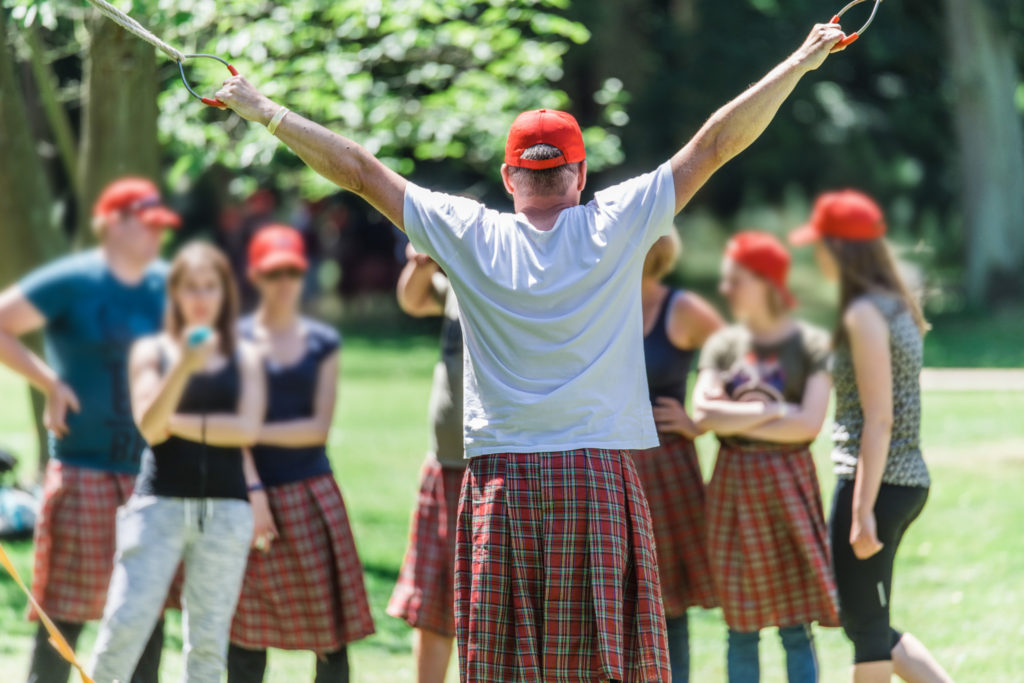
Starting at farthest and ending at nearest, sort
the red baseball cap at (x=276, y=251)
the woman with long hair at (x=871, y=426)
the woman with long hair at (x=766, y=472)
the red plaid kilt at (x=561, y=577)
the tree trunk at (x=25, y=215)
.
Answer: the tree trunk at (x=25, y=215), the red baseball cap at (x=276, y=251), the woman with long hair at (x=766, y=472), the woman with long hair at (x=871, y=426), the red plaid kilt at (x=561, y=577)

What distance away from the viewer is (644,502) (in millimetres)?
3340

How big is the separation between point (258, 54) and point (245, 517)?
300cm

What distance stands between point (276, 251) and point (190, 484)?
3.19ft

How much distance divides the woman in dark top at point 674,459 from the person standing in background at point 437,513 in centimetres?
67

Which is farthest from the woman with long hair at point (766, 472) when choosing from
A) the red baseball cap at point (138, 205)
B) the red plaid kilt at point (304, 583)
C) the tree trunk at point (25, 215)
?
the tree trunk at point (25, 215)

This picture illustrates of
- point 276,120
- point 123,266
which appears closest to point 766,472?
point 276,120

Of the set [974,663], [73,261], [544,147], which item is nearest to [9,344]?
[73,261]

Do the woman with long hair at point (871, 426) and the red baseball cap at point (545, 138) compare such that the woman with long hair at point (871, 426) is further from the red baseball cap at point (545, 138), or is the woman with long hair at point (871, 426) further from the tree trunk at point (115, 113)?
the tree trunk at point (115, 113)

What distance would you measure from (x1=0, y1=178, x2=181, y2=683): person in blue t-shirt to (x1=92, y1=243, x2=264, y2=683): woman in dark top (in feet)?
1.33

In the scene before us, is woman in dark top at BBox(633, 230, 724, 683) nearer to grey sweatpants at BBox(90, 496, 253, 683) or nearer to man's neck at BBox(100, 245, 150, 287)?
Result: grey sweatpants at BBox(90, 496, 253, 683)

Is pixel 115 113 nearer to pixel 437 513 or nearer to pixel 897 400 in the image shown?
pixel 437 513

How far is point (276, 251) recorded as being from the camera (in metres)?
4.75

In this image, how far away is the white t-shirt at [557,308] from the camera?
125 inches

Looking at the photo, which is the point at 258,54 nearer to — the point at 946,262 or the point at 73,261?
the point at 73,261
